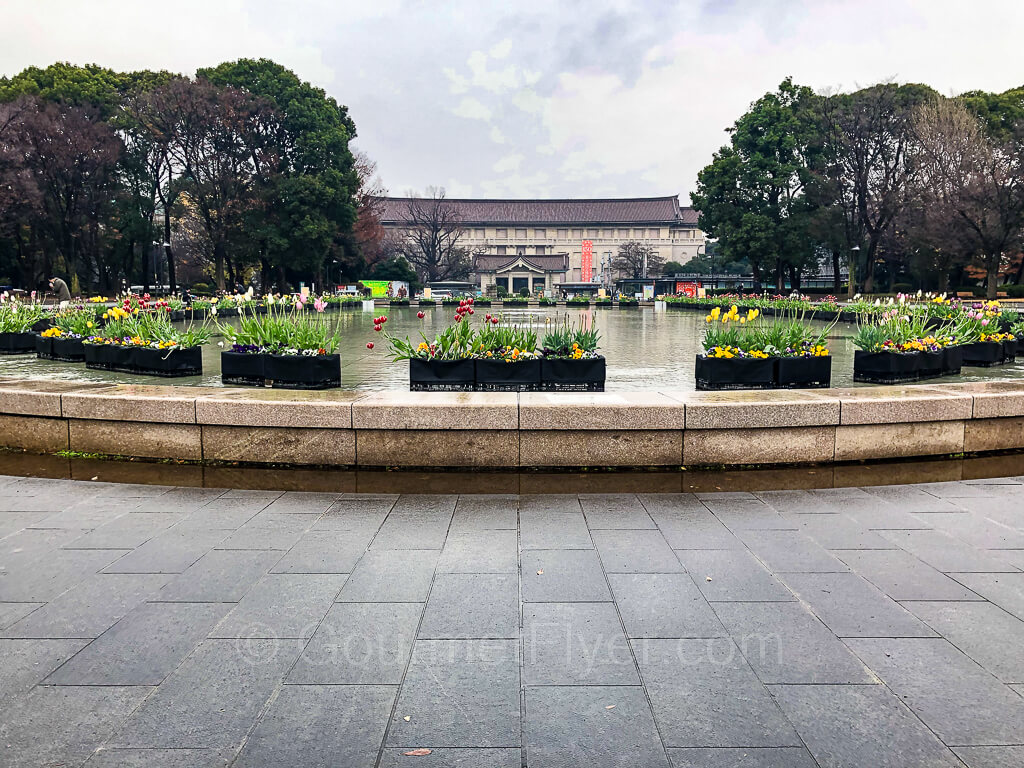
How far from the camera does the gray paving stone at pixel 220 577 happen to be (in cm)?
343

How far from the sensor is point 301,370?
7.99 metres

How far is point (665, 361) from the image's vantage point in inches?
461

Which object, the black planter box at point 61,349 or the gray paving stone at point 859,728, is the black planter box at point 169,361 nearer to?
the black planter box at point 61,349

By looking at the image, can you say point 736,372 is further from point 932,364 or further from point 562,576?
point 562,576

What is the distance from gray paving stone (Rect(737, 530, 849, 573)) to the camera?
381 centimetres

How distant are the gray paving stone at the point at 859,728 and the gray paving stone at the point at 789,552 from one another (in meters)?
1.20

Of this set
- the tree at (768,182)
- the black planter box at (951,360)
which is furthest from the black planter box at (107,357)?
the tree at (768,182)

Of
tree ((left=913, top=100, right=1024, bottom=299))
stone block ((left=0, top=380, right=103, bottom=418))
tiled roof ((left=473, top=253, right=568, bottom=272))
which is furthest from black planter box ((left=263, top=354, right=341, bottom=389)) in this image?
tiled roof ((left=473, top=253, right=568, bottom=272))

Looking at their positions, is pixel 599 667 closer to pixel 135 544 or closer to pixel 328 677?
pixel 328 677

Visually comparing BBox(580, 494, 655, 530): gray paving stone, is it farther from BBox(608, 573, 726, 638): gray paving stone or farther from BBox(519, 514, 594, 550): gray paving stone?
BBox(608, 573, 726, 638): gray paving stone

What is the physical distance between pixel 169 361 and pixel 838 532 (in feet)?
27.5

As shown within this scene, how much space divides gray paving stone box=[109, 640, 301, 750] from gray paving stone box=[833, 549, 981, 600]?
290cm

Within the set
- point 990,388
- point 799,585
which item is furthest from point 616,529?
point 990,388

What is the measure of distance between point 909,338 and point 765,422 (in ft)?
14.0
